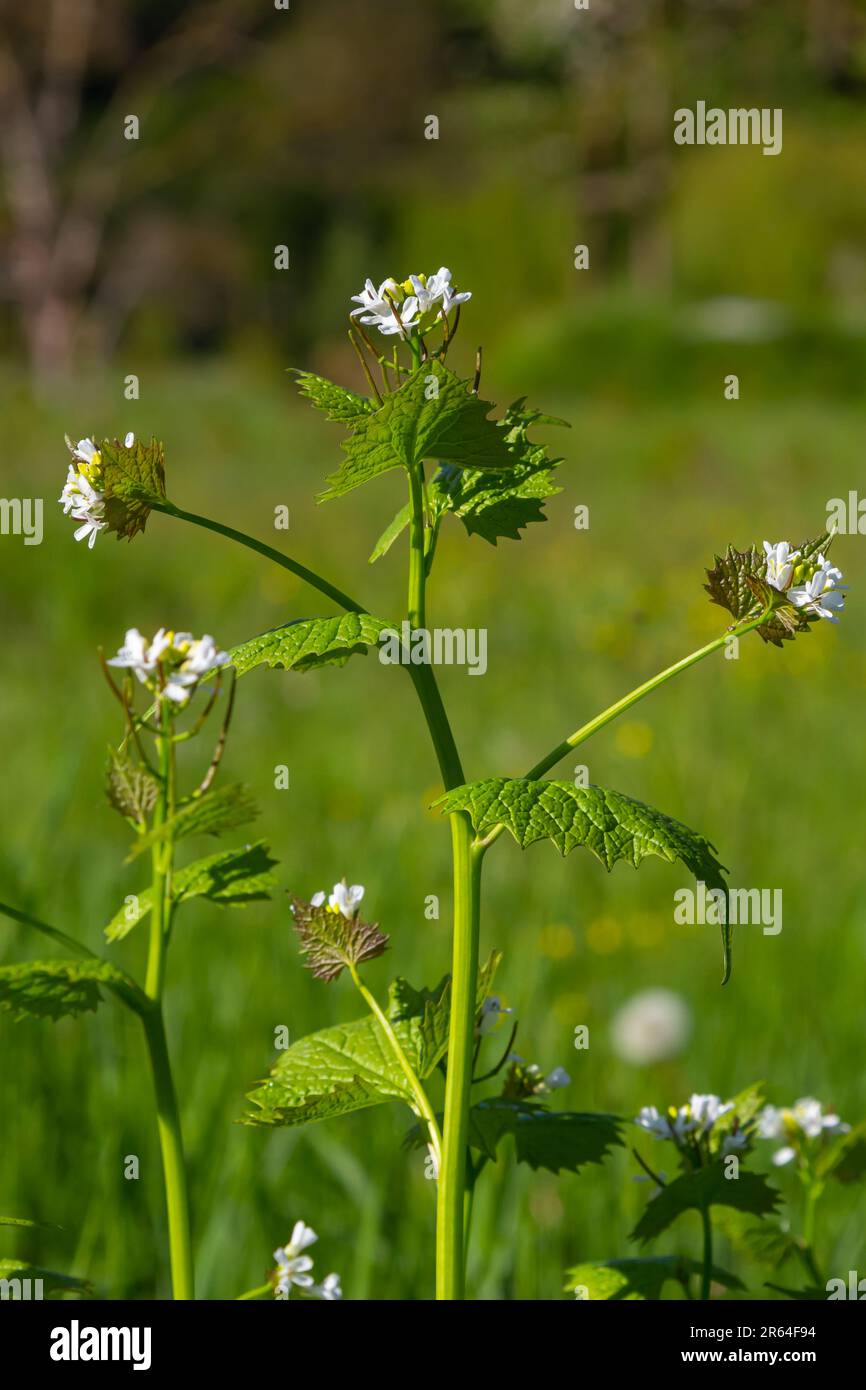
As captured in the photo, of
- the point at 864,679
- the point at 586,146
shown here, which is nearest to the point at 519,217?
the point at 586,146

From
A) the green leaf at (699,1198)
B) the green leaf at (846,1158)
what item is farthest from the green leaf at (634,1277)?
the green leaf at (846,1158)

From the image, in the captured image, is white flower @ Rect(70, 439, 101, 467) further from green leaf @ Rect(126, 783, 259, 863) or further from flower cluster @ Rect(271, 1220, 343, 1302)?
flower cluster @ Rect(271, 1220, 343, 1302)

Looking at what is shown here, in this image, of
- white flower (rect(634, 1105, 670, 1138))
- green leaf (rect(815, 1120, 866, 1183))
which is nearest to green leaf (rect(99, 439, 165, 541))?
white flower (rect(634, 1105, 670, 1138))

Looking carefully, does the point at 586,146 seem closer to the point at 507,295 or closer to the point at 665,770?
the point at 507,295

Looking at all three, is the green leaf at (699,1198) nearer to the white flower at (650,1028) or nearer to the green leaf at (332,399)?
the green leaf at (332,399)

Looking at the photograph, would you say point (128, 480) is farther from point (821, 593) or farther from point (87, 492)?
point (821, 593)
